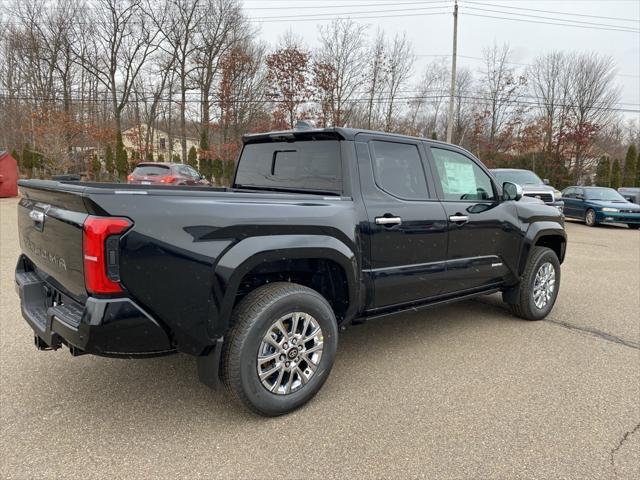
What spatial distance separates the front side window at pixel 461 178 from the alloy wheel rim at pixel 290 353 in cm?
178

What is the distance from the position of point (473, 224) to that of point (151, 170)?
13682 mm

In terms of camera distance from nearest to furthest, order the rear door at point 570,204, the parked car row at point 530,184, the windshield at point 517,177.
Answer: the parked car row at point 530,184 < the windshield at point 517,177 < the rear door at point 570,204

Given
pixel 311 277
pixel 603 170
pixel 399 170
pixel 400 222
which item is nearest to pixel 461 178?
pixel 399 170

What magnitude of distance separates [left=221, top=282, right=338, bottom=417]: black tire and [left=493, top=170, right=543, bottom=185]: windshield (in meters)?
12.6

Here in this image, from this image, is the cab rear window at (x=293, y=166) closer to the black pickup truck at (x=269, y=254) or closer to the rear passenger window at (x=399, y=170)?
the black pickup truck at (x=269, y=254)

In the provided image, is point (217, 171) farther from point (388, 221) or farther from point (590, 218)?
point (388, 221)

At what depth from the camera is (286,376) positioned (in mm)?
2895

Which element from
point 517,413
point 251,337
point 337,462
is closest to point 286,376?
point 251,337

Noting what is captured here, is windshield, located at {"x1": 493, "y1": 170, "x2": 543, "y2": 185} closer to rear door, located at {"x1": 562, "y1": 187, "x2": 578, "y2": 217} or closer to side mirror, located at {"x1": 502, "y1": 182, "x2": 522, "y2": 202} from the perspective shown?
rear door, located at {"x1": 562, "y1": 187, "x2": 578, "y2": 217}

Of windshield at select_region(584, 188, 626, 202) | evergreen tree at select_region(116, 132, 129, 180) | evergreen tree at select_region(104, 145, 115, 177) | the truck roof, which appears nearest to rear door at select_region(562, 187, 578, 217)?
windshield at select_region(584, 188, 626, 202)

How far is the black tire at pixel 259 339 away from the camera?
2635 millimetres

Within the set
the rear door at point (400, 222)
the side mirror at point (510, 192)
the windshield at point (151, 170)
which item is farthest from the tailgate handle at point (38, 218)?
the windshield at point (151, 170)

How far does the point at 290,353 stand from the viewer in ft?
9.41

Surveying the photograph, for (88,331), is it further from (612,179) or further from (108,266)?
(612,179)
